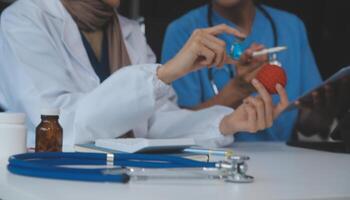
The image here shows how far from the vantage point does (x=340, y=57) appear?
1.99 meters

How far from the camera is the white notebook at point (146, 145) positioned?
943mm

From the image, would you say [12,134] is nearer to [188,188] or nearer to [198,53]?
[188,188]

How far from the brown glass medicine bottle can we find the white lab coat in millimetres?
237

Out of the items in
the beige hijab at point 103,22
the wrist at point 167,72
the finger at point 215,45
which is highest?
the beige hijab at point 103,22

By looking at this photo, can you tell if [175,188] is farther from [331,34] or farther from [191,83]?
[331,34]

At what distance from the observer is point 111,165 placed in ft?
2.57

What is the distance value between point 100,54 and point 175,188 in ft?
3.30

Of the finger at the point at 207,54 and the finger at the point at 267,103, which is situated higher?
the finger at the point at 207,54

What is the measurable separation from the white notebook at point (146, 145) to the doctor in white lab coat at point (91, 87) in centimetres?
16

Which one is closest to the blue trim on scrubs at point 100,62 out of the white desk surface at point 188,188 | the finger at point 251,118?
the finger at point 251,118

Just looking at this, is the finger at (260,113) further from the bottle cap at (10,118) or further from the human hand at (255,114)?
the bottle cap at (10,118)

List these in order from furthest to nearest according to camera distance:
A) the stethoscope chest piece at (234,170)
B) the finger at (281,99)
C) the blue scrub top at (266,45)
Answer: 1. the blue scrub top at (266,45)
2. the finger at (281,99)
3. the stethoscope chest piece at (234,170)

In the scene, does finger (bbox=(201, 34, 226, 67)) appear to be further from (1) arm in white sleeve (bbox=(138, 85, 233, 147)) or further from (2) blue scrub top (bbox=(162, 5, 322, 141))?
(2) blue scrub top (bbox=(162, 5, 322, 141))

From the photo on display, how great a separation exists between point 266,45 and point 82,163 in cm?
118
